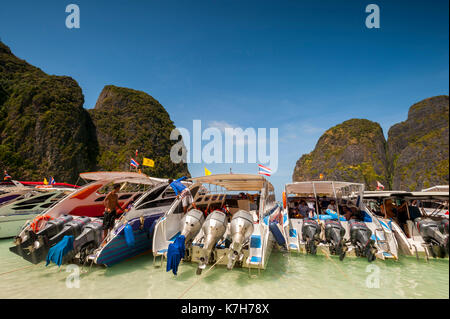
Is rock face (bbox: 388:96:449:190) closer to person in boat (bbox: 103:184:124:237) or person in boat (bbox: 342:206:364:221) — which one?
person in boat (bbox: 342:206:364:221)

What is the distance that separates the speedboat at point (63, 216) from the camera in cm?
564

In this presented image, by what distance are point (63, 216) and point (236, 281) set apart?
5.41 meters

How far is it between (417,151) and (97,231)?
5418 centimetres

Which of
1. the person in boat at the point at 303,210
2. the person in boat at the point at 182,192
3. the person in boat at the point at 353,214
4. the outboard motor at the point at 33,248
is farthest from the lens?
the person in boat at the point at 303,210

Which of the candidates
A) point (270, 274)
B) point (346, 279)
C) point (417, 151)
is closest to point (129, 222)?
point (270, 274)

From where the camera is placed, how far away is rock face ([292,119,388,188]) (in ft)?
195

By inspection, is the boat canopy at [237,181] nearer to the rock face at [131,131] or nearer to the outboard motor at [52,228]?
the outboard motor at [52,228]

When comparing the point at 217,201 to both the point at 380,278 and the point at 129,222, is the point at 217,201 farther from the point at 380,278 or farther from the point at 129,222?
the point at 380,278

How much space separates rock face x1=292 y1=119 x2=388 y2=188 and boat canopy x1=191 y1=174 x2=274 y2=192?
57.2 meters

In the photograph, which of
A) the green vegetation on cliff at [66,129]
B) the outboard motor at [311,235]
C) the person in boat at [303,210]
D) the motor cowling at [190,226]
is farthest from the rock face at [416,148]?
the green vegetation on cliff at [66,129]

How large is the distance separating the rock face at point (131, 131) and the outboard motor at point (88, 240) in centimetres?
3821

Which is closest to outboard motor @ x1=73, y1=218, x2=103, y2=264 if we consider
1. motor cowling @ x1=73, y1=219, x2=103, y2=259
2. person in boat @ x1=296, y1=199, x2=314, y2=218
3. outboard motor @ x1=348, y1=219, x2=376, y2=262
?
motor cowling @ x1=73, y1=219, x2=103, y2=259

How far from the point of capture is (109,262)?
557 centimetres
